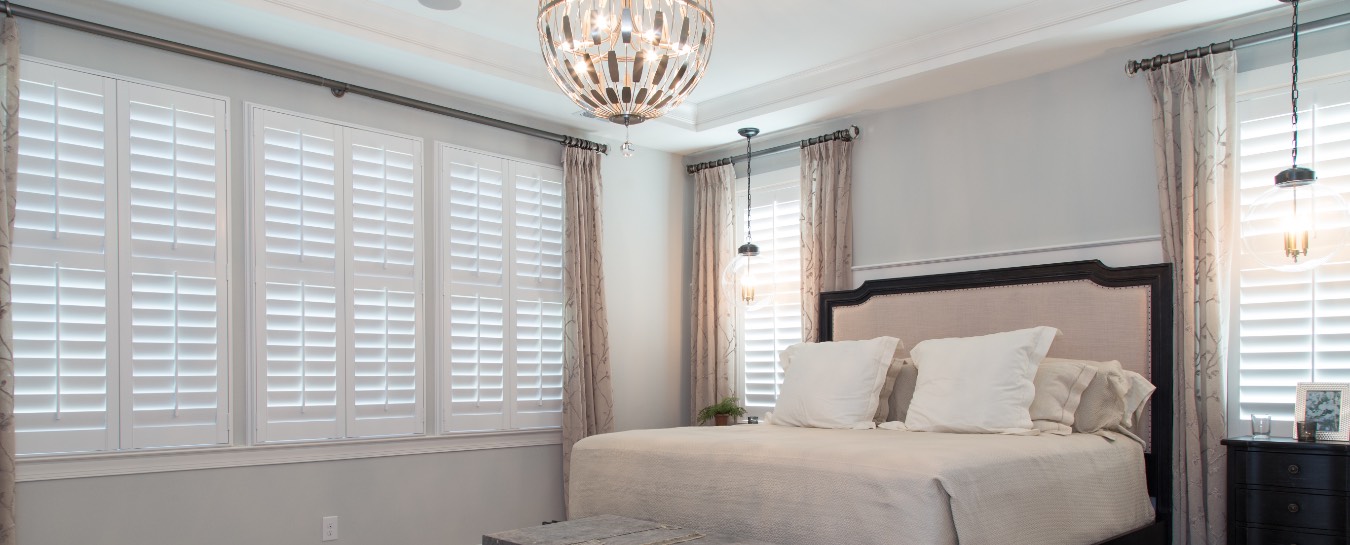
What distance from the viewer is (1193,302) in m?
3.67

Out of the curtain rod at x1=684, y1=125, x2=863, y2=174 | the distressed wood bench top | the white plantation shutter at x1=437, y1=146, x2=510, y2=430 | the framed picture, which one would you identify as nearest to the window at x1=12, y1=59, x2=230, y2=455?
the white plantation shutter at x1=437, y1=146, x2=510, y2=430

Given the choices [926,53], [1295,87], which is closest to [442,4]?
[926,53]

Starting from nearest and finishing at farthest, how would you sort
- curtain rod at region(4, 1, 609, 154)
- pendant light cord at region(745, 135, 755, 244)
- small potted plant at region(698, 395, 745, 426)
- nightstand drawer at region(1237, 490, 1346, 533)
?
nightstand drawer at region(1237, 490, 1346, 533)
curtain rod at region(4, 1, 609, 154)
small potted plant at region(698, 395, 745, 426)
pendant light cord at region(745, 135, 755, 244)

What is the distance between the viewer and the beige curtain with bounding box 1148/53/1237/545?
358cm

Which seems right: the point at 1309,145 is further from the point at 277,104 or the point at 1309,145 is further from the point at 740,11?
the point at 277,104

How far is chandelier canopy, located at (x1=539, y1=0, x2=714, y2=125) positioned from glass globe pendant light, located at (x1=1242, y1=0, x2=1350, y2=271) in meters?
2.39

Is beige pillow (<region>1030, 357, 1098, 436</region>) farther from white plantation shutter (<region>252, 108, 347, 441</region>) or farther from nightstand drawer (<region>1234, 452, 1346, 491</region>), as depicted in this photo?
white plantation shutter (<region>252, 108, 347, 441</region>)

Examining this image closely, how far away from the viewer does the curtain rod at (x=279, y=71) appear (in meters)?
3.45

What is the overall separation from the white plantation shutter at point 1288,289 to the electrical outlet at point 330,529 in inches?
146

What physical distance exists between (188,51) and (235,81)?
0.74 ft

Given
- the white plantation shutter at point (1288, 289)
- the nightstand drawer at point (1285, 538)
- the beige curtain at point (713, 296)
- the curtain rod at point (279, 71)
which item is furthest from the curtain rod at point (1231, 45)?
the curtain rod at point (279, 71)

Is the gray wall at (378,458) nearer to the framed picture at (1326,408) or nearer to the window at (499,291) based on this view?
the window at (499,291)

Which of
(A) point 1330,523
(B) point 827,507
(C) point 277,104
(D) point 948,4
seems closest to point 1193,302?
(A) point 1330,523

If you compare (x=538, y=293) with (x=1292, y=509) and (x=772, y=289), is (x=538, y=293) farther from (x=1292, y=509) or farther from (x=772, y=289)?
(x=1292, y=509)
